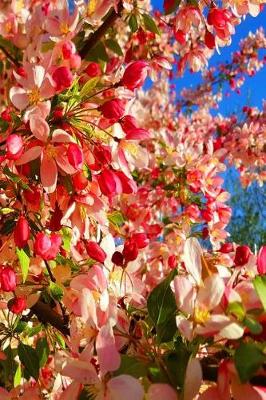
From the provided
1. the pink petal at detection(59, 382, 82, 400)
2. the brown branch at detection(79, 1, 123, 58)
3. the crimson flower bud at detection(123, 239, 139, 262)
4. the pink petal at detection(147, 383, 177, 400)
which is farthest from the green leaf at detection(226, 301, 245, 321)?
the brown branch at detection(79, 1, 123, 58)

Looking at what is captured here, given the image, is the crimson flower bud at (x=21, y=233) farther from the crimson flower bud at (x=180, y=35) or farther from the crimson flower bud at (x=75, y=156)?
the crimson flower bud at (x=180, y=35)

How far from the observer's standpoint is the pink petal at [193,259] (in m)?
0.74

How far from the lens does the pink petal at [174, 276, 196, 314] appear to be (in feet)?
2.31

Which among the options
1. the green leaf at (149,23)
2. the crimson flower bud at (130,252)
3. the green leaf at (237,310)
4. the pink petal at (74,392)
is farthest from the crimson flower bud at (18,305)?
the green leaf at (149,23)

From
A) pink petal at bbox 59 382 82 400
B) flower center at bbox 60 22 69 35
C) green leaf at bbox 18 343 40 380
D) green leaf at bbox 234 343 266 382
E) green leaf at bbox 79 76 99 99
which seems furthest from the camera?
flower center at bbox 60 22 69 35

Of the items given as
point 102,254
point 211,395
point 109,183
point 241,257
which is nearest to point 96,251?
point 102,254

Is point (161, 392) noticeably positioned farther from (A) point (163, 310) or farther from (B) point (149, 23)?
(B) point (149, 23)

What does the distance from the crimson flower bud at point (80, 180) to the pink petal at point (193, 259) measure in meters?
0.33

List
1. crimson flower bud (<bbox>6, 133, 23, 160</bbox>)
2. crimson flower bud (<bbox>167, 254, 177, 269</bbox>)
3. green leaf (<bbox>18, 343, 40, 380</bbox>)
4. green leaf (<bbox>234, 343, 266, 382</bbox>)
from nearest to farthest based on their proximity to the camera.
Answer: green leaf (<bbox>234, 343, 266, 382</bbox>), crimson flower bud (<bbox>6, 133, 23, 160</bbox>), green leaf (<bbox>18, 343, 40, 380</bbox>), crimson flower bud (<bbox>167, 254, 177, 269</bbox>)

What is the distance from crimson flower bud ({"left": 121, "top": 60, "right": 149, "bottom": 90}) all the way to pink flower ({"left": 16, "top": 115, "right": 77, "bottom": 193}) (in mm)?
200

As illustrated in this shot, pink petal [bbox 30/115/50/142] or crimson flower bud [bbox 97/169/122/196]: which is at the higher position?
pink petal [bbox 30/115/50/142]

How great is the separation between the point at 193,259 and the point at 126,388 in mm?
199

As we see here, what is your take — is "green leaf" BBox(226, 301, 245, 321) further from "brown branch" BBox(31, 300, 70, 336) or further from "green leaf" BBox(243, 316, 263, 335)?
"brown branch" BBox(31, 300, 70, 336)

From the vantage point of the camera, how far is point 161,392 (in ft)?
2.10
